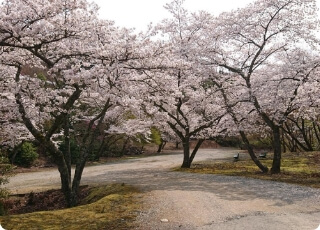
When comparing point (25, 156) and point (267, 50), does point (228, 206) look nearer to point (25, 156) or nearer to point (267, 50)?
point (267, 50)

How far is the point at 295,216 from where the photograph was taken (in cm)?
700

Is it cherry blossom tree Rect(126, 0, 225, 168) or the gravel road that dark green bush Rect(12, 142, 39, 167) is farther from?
the gravel road

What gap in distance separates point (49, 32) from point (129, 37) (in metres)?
2.36

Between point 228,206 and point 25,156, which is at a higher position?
point 25,156

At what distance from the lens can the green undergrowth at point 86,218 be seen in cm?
662

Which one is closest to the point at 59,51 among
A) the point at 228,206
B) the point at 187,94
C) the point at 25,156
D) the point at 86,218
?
the point at 86,218

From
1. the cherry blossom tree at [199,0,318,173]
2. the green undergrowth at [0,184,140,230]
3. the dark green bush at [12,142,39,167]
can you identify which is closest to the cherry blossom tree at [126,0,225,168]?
the cherry blossom tree at [199,0,318,173]

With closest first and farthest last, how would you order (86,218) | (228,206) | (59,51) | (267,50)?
(86,218)
(228,206)
(59,51)
(267,50)

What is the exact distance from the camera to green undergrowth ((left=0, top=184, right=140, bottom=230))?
662cm

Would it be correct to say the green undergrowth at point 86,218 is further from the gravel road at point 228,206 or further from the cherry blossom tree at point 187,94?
the cherry blossom tree at point 187,94

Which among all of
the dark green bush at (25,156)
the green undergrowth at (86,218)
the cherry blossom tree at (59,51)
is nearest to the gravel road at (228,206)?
the green undergrowth at (86,218)

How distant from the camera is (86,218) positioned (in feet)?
23.8

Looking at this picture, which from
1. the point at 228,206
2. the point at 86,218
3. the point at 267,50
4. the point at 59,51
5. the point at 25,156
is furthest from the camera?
the point at 25,156

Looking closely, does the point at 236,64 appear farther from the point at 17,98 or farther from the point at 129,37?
the point at 17,98
